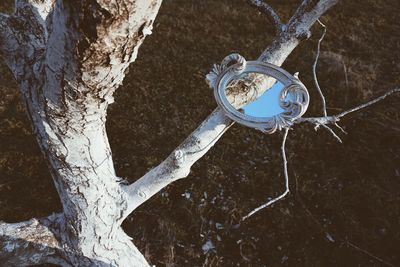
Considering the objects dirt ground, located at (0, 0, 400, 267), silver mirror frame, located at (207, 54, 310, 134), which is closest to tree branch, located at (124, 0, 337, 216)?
silver mirror frame, located at (207, 54, 310, 134)

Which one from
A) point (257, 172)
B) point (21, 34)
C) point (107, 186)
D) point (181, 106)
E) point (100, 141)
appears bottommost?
point (257, 172)

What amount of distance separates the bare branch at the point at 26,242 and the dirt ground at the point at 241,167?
154cm

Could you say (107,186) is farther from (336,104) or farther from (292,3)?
(292,3)

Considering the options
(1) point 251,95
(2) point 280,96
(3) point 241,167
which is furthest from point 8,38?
(3) point 241,167

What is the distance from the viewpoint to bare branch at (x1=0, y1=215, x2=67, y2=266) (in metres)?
2.24

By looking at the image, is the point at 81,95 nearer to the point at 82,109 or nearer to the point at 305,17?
the point at 82,109

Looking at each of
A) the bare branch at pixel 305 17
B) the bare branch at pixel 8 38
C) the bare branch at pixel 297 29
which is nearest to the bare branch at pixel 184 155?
the bare branch at pixel 297 29

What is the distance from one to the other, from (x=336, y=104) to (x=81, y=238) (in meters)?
4.52

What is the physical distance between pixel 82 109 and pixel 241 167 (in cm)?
340

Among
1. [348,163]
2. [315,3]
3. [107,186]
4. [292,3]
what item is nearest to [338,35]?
[292,3]

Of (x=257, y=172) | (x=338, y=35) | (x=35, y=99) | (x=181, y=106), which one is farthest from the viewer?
(x=338, y=35)

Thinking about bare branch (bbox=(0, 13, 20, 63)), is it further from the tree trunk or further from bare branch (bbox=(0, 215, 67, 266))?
bare branch (bbox=(0, 215, 67, 266))

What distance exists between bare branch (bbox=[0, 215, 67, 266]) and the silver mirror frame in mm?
1312

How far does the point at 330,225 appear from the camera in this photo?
4250 millimetres
